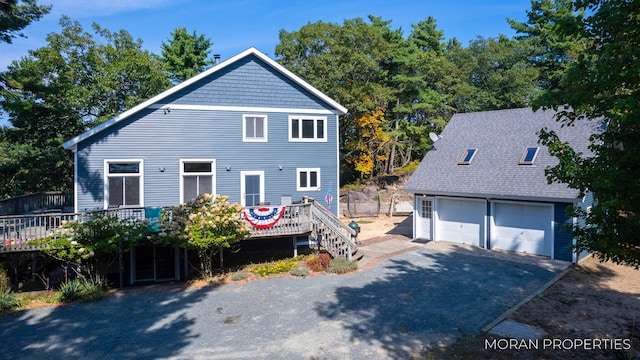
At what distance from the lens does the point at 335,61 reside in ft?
105

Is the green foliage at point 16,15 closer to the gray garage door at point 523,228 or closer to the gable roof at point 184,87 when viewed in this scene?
the gable roof at point 184,87

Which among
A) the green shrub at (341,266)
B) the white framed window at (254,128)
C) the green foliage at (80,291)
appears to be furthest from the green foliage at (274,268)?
the white framed window at (254,128)

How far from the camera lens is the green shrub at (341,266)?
13.4 meters

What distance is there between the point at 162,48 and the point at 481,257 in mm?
41032

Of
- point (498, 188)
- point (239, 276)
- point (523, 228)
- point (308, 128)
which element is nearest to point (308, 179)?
point (308, 128)

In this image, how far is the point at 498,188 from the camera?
53.2ft

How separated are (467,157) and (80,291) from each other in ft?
54.3

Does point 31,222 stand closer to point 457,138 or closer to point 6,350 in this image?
point 6,350

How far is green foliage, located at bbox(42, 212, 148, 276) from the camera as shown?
1133cm

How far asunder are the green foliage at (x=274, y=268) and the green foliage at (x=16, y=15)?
12.9 meters

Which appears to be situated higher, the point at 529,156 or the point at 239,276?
the point at 529,156

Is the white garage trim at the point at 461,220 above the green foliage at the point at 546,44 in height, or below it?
below

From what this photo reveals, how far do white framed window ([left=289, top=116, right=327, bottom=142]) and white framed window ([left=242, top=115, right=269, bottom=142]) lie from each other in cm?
123

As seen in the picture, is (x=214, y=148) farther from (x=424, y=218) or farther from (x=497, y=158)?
(x=497, y=158)
